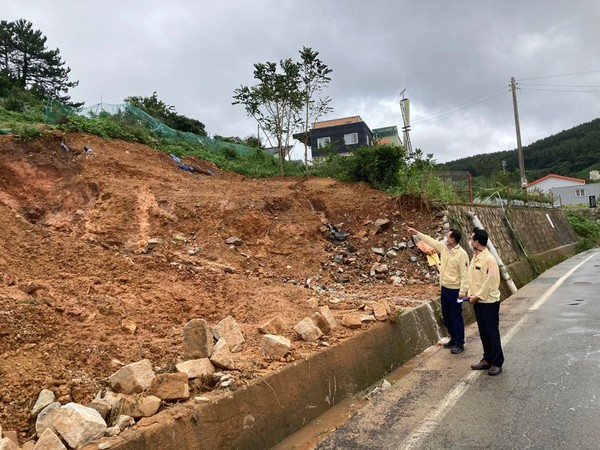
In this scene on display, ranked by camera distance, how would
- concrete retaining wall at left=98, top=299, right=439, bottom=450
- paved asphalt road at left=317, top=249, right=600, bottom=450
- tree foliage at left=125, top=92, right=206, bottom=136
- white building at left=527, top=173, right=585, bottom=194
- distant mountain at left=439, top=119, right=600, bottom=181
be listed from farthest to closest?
distant mountain at left=439, top=119, right=600, bottom=181 < white building at left=527, top=173, right=585, bottom=194 < tree foliage at left=125, top=92, right=206, bottom=136 < paved asphalt road at left=317, top=249, right=600, bottom=450 < concrete retaining wall at left=98, top=299, right=439, bottom=450

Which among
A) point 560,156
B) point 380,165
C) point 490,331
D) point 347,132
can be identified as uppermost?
point 347,132

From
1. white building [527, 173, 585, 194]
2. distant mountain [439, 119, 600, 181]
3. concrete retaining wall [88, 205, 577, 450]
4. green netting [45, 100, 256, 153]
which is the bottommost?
concrete retaining wall [88, 205, 577, 450]

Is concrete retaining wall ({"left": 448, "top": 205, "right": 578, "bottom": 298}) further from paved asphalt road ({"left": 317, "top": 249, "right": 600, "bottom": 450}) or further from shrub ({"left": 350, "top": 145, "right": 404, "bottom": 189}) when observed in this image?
paved asphalt road ({"left": 317, "top": 249, "right": 600, "bottom": 450})

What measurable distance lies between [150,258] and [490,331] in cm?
617

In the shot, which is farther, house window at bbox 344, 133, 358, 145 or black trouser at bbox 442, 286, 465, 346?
house window at bbox 344, 133, 358, 145

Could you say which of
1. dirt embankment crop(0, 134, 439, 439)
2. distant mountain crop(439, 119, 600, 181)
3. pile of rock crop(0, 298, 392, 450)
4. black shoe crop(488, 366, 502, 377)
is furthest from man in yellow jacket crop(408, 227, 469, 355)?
distant mountain crop(439, 119, 600, 181)

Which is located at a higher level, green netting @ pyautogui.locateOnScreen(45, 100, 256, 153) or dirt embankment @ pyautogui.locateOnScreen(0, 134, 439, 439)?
green netting @ pyautogui.locateOnScreen(45, 100, 256, 153)

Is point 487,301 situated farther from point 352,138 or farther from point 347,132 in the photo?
point 347,132

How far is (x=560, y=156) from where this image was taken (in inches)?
3469

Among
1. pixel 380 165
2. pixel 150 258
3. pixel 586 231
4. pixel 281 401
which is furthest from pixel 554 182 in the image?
pixel 281 401

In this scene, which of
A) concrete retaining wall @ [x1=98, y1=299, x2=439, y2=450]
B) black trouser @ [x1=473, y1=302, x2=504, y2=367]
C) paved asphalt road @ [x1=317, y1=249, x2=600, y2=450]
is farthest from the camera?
black trouser @ [x1=473, y1=302, x2=504, y2=367]

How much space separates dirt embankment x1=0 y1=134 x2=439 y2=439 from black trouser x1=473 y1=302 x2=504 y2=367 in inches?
64.8

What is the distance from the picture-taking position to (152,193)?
11.4 metres

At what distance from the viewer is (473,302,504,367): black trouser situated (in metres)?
5.36
